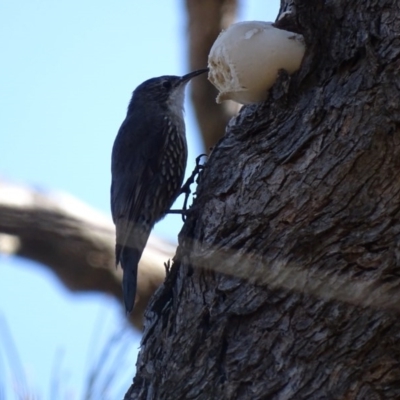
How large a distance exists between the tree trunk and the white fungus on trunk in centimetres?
6

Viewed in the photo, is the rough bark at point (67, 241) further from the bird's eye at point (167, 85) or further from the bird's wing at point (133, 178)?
the bird's eye at point (167, 85)

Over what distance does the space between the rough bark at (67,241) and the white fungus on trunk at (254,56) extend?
9.77 ft

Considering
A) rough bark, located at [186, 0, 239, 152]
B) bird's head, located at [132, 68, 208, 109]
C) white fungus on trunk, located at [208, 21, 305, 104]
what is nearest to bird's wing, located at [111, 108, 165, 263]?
bird's head, located at [132, 68, 208, 109]

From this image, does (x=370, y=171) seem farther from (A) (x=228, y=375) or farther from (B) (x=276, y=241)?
(A) (x=228, y=375)

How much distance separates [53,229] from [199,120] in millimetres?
1324

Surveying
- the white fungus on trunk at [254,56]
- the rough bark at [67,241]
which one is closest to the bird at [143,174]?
the rough bark at [67,241]

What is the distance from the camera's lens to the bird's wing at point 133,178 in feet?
15.3

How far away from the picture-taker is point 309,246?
105 inches

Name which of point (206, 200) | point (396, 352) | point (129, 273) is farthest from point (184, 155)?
point (396, 352)

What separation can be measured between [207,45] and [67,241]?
5.50 ft

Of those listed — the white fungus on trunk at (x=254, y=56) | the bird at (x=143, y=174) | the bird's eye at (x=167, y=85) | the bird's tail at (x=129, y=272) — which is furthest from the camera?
the bird's eye at (x=167, y=85)

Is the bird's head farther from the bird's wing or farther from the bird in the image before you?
the bird's wing

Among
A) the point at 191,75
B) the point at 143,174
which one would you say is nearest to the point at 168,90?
the point at 191,75

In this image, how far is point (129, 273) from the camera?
4.43m
